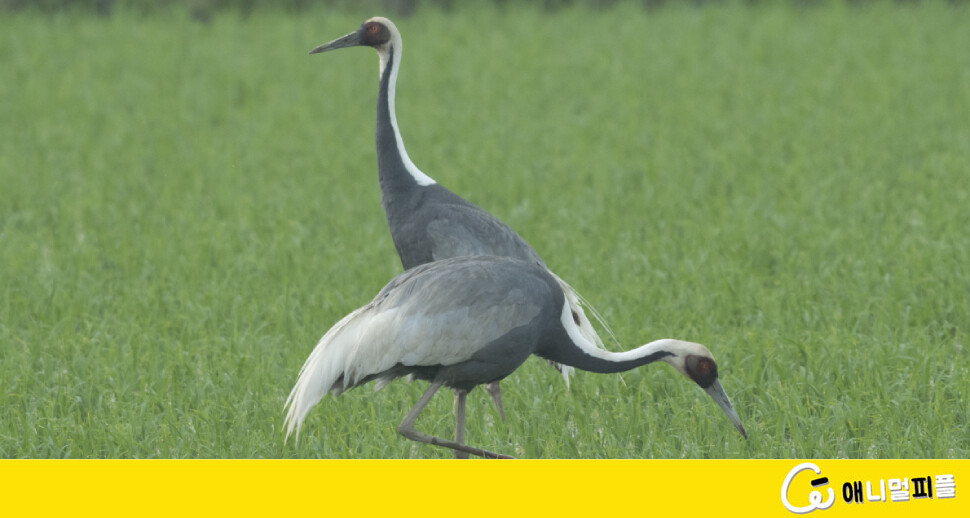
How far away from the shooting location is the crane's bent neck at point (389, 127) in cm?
662

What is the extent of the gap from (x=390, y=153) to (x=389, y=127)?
0.14m

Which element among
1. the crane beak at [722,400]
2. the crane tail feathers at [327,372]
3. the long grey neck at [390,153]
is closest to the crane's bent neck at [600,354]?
the crane beak at [722,400]

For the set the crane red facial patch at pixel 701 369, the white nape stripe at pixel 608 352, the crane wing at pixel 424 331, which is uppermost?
the crane wing at pixel 424 331

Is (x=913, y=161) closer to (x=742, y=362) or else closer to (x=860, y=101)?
(x=860, y=101)

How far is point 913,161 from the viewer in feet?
37.6

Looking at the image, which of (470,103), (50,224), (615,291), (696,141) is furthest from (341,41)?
(470,103)

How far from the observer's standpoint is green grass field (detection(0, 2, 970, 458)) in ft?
18.8

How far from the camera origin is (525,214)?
9758mm

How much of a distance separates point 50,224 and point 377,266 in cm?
312

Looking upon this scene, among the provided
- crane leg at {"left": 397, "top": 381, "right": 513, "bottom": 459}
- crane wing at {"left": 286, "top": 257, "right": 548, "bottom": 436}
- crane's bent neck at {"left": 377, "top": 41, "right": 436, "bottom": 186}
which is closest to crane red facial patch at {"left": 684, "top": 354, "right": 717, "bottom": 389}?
crane wing at {"left": 286, "top": 257, "right": 548, "bottom": 436}

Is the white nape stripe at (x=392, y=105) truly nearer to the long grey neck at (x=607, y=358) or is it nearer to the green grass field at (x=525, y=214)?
the green grass field at (x=525, y=214)

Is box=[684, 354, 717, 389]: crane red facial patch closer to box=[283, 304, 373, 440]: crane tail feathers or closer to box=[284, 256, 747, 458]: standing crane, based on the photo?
box=[284, 256, 747, 458]: standing crane

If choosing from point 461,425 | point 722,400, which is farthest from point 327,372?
point 722,400

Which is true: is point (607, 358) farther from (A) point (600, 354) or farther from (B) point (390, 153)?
(B) point (390, 153)
